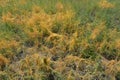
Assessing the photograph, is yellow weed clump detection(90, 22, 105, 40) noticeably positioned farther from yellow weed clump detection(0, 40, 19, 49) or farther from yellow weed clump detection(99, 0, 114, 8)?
yellow weed clump detection(0, 40, 19, 49)

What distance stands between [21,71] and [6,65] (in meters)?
0.23

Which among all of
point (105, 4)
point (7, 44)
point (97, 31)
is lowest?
point (7, 44)

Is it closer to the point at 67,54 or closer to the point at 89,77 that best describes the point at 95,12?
the point at 67,54

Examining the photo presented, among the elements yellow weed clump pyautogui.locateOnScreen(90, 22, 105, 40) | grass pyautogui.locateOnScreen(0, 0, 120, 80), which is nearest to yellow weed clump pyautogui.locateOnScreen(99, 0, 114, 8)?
grass pyautogui.locateOnScreen(0, 0, 120, 80)

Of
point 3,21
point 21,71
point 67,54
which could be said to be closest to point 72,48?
point 67,54

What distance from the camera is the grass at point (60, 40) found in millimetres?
3965

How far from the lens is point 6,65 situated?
4.05m

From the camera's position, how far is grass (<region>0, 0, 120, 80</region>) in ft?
13.0

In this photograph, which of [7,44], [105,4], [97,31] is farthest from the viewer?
[105,4]

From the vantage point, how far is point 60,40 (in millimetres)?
4273

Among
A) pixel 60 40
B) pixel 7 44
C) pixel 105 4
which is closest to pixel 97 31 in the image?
pixel 60 40

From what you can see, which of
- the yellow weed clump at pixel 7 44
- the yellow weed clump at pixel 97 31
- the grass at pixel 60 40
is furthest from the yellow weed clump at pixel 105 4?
the yellow weed clump at pixel 7 44

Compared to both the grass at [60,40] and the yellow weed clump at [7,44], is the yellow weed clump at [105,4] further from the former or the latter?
the yellow weed clump at [7,44]

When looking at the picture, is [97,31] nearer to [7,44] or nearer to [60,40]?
[60,40]
